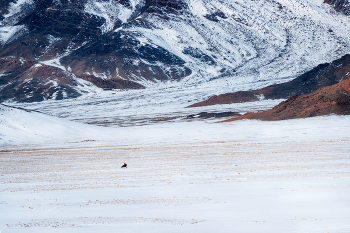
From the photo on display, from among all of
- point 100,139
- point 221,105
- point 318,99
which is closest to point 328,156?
point 100,139

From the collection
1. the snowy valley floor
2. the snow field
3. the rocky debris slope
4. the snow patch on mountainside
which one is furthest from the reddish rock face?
the rocky debris slope

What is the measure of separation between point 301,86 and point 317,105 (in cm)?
7060

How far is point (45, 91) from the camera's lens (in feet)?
563

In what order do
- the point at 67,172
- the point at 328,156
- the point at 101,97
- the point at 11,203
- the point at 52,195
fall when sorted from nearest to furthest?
the point at 11,203 → the point at 52,195 → the point at 67,172 → the point at 328,156 → the point at 101,97

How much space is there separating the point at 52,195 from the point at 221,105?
103643mm

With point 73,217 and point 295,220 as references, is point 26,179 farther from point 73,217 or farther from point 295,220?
point 295,220

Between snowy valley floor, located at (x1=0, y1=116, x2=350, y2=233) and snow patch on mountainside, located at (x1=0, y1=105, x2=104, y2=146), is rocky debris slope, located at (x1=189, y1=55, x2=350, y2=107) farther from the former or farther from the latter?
snowy valley floor, located at (x1=0, y1=116, x2=350, y2=233)

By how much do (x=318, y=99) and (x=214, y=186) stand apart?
4602cm

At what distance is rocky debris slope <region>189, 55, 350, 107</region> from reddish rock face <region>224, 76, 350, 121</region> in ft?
194

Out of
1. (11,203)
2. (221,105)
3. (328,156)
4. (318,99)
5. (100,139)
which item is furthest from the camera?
(221,105)

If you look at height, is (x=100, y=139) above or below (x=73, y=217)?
below

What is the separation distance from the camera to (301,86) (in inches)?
4764

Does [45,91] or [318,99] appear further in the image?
[45,91]

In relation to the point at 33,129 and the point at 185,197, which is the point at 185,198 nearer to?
the point at 185,197
